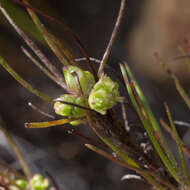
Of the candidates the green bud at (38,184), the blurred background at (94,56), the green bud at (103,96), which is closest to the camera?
the green bud at (103,96)

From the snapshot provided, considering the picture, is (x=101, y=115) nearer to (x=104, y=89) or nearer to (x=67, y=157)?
(x=104, y=89)

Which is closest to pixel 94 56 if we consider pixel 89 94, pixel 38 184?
pixel 38 184

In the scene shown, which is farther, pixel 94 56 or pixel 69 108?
pixel 94 56

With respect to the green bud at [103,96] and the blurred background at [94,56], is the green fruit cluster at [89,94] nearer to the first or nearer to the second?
the green bud at [103,96]

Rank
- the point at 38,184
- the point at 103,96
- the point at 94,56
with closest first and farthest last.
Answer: the point at 103,96
the point at 38,184
the point at 94,56

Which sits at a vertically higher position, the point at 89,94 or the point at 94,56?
the point at 89,94

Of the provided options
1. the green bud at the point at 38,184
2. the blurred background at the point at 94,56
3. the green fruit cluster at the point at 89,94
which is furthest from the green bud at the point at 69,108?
the blurred background at the point at 94,56

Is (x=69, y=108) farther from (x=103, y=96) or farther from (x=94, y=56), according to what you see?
(x=94, y=56)
